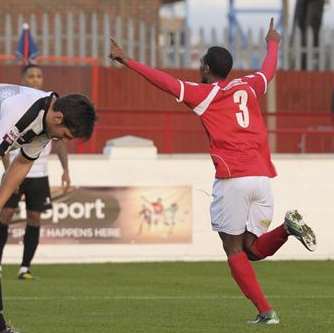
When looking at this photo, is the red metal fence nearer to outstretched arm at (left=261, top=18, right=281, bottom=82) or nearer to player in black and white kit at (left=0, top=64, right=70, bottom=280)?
player in black and white kit at (left=0, top=64, right=70, bottom=280)

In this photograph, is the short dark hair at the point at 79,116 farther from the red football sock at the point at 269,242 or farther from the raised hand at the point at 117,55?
the red football sock at the point at 269,242

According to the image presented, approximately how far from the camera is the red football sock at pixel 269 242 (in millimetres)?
11430

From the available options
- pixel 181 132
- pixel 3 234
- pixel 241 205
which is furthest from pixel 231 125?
pixel 181 132

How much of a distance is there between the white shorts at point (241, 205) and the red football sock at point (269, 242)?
2.2 inches

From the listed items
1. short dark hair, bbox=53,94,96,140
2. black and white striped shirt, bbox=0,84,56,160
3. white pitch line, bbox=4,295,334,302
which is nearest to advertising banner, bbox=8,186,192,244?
white pitch line, bbox=4,295,334,302

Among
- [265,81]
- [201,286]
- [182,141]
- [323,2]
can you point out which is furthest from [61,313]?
[323,2]

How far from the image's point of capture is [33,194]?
1650 centimetres

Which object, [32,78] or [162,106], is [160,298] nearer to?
[32,78]

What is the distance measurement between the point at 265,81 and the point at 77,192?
335 inches

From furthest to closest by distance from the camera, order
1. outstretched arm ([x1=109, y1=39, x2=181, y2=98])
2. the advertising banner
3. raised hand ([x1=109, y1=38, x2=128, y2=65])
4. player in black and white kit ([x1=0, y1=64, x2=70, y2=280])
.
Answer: the advertising banner → player in black and white kit ([x1=0, y1=64, x2=70, y2=280]) → outstretched arm ([x1=109, y1=39, x2=181, y2=98]) → raised hand ([x1=109, y1=38, x2=128, y2=65])

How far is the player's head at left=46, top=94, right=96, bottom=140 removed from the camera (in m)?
8.94

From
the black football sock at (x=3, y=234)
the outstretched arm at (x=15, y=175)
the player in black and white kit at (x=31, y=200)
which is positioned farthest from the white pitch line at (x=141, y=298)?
the outstretched arm at (x=15, y=175)

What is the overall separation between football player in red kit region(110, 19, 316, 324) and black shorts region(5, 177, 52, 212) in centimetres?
Answer: 535

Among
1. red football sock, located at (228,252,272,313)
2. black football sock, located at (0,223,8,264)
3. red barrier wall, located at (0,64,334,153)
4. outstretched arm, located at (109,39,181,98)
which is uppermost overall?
outstretched arm, located at (109,39,181,98)
